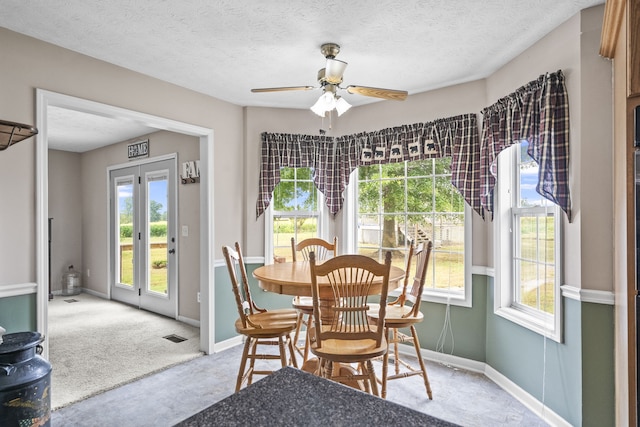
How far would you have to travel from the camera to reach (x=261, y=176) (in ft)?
12.5

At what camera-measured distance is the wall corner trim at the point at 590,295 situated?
201 centimetres

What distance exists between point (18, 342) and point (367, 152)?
3.03 meters

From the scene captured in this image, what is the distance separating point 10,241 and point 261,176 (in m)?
2.10

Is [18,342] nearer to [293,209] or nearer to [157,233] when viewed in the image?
[293,209]

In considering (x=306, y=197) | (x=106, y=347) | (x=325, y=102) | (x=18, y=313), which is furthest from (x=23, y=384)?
(x=306, y=197)

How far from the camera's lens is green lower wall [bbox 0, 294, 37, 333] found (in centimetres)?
225

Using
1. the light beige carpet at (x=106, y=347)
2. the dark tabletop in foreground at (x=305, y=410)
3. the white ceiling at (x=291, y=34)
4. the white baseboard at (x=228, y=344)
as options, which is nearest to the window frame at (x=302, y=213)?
the white baseboard at (x=228, y=344)

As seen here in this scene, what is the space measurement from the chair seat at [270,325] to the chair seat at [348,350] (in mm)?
321

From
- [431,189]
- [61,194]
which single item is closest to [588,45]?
[431,189]

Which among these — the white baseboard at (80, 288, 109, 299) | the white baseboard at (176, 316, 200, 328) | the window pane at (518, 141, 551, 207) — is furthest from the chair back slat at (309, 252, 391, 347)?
the white baseboard at (80, 288, 109, 299)

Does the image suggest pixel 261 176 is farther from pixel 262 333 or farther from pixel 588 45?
pixel 588 45

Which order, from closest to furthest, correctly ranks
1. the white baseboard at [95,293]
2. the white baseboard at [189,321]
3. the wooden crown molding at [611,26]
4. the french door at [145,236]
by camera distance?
1. the wooden crown molding at [611,26]
2. the white baseboard at [189,321]
3. the french door at [145,236]
4. the white baseboard at [95,293]

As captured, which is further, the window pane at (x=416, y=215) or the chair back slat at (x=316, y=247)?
the chair back slat at (x=316, y=247)

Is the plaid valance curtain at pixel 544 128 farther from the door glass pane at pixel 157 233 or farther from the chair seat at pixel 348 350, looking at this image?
the door glass pane at pixel 157 233
